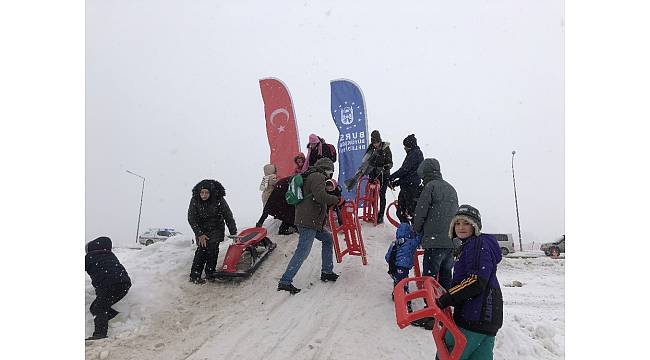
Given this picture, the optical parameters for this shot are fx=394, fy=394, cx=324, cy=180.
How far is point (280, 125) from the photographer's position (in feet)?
37.4

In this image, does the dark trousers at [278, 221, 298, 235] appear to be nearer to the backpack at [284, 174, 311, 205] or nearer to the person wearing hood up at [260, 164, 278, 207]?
the person wearing hood up at [260, 164, 278, 207]

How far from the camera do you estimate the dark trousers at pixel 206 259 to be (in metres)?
5.92

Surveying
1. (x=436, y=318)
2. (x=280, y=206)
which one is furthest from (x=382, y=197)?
(x=436, y=318)

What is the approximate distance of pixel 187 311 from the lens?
5234 millimetres

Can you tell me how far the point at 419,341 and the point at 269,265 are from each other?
121 inches

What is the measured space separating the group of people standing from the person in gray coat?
1 centimetres

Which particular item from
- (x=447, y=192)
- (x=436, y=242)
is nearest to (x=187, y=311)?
(x=436, y=242)

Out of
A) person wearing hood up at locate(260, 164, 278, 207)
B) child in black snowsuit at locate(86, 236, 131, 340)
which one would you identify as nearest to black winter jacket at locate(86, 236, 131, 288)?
child in black snowsuit at locate(86, 236, 131, 340)

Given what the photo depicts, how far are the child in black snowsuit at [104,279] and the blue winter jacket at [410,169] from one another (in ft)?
15.1

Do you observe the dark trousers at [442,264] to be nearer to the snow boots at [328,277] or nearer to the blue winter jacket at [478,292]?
the snow boots at [328,277]

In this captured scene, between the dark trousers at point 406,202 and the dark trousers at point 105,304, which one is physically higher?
the dark trousers at point 406,202

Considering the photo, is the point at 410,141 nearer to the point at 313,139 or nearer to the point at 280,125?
the point at 313,139

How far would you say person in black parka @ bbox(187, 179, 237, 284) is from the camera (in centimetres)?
593

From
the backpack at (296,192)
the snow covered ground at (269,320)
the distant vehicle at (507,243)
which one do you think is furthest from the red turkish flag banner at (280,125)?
the distant vehicle at (507,243)
